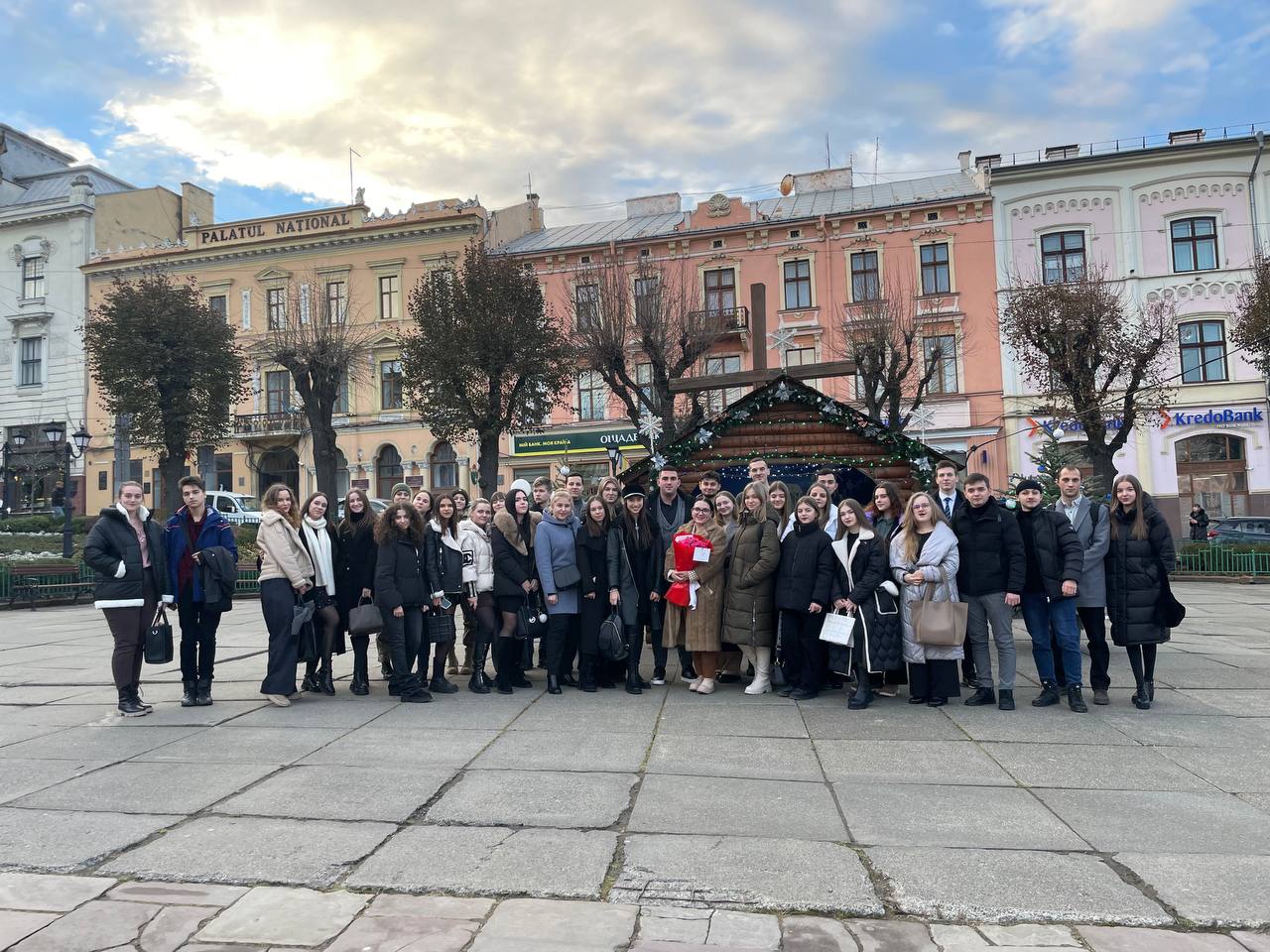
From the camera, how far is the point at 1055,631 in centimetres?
704

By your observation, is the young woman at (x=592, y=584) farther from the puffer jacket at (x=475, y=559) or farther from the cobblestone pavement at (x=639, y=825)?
the puffer jacket at (x=475, y=559)

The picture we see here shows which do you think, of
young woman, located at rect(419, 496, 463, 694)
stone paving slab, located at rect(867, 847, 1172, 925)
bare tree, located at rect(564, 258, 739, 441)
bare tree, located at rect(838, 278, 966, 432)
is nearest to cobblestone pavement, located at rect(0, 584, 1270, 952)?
stone paving slab, located at rect(867, 847, 1172, 925)

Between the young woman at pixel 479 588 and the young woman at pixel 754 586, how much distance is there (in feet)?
6.91

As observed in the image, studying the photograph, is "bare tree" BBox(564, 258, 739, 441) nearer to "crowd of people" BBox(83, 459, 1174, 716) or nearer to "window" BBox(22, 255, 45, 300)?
"crowd of people" BBox(83, 459, 1174, 716)

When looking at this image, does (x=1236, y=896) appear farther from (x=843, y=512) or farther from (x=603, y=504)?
(x=603, y=504)

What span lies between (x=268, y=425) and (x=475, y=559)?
3073 centimetres

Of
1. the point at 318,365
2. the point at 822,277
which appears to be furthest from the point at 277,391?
the point at 822,277

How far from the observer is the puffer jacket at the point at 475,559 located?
7898mm

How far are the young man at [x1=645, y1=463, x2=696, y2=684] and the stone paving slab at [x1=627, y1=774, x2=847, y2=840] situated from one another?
2.93 metres

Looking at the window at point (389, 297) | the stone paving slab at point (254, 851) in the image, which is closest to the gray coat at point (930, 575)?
the stone paving slab at point (254, 851)

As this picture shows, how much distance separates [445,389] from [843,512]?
47.5ft

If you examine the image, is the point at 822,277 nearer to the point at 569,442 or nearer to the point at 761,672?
the point at 569,442

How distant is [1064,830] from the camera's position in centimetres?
427

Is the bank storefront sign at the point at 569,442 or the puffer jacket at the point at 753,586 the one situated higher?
the bank storefront sign at the point at 569,442
